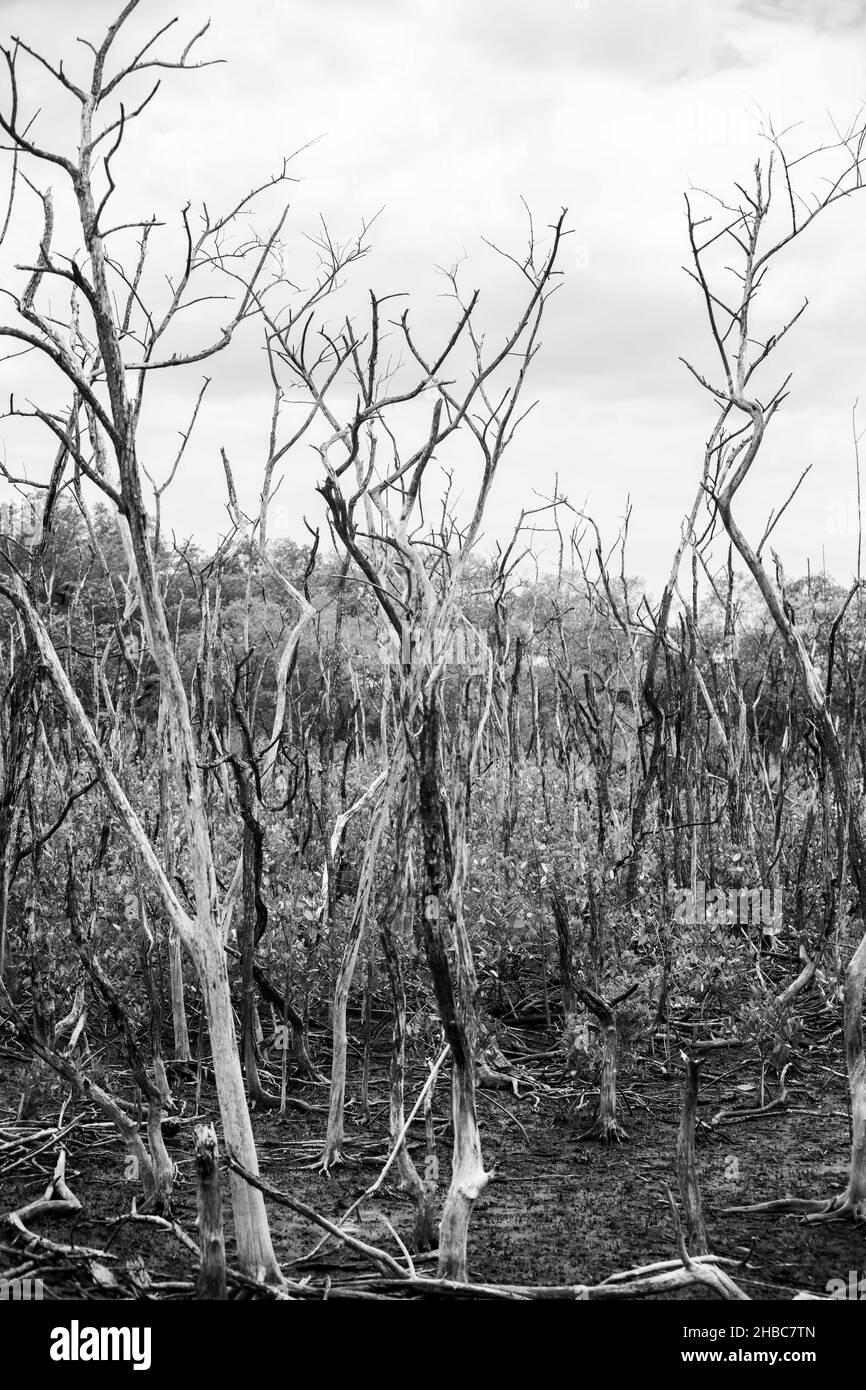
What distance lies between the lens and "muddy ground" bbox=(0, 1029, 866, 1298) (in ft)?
13.6

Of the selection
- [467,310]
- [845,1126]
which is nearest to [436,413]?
[467,310]

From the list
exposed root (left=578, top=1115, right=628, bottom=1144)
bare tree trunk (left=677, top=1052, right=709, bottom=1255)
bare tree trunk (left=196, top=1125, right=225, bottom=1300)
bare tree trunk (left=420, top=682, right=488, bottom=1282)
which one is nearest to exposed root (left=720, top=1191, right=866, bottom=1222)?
bare tree trunk (left=677, top=1052, right=709, bottom=1255)

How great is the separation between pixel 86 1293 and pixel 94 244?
3.04 metres

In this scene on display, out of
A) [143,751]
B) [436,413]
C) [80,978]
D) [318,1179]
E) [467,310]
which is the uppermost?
[467,310]

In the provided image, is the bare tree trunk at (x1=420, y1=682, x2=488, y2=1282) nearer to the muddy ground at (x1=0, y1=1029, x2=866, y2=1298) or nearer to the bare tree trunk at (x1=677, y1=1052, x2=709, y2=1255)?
the muddy ground at (x1=0, y1=1029, x2=866, y2=1298)

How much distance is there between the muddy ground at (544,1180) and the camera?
4.16 meters

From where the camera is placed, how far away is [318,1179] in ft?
17.2

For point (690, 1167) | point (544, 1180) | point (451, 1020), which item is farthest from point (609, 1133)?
point (451, 1020)

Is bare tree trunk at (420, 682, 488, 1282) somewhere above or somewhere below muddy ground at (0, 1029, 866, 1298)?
above

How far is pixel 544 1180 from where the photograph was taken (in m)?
5.21

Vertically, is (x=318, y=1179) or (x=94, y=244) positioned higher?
(x=94, y=244)

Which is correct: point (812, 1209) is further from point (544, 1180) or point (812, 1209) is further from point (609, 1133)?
point (609, 1133)
